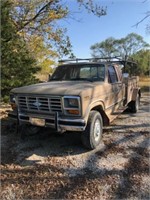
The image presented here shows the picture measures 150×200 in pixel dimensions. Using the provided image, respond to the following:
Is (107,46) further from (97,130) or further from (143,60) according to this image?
(97,130)

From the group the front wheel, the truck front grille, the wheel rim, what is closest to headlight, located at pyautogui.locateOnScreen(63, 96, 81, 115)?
the truck front grille

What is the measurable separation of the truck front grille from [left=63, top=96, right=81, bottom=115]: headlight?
0.12m

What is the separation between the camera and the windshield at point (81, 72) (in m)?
5.96

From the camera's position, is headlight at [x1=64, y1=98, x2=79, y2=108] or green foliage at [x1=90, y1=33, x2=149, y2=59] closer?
headlight at [x1=64, y1=98, x2=79, y2=108]

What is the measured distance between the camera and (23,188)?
3.39 meters

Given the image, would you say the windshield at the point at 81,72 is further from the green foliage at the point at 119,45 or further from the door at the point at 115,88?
the green foliage at the point at 119,45

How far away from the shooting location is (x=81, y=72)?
623 centimetres

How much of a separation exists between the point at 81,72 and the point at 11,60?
3397 millimetres

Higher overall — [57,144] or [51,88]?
[51,88]

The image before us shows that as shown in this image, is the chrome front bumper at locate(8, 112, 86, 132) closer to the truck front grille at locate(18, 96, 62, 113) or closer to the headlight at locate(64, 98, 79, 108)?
the truck front grille at locate(18, 96, 62, 113)

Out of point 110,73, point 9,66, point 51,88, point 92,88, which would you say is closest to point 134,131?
point 110,73

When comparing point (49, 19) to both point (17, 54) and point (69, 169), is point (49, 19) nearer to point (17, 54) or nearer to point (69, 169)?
point (17, 54)

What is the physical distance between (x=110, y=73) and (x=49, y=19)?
9.09m

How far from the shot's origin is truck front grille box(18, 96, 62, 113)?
4.60 metres
